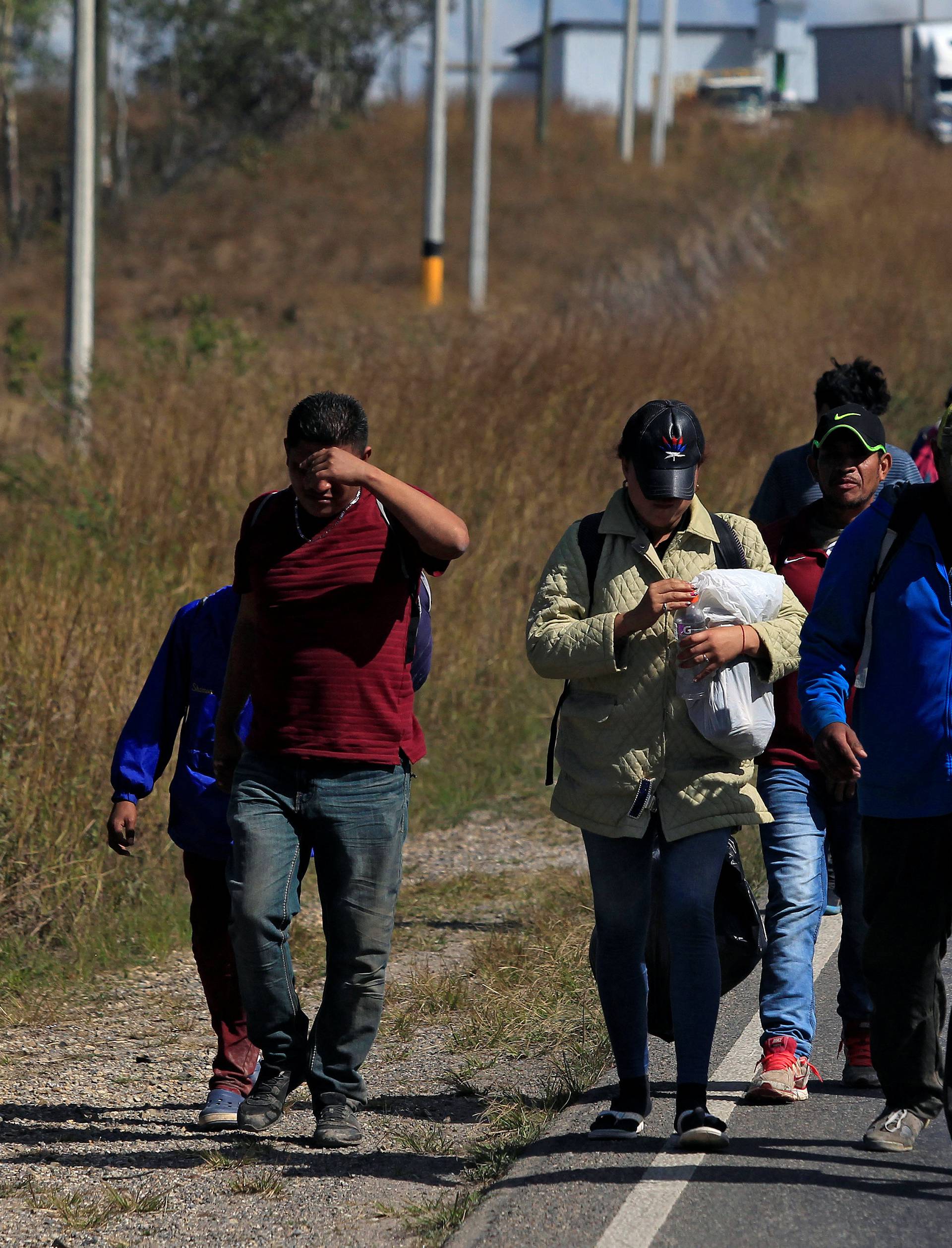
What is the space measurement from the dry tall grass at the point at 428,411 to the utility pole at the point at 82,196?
488 mm

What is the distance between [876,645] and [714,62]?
82888 mm

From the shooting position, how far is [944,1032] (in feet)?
18.3

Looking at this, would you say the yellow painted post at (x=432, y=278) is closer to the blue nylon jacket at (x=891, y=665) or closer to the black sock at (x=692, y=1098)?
the blue nylon jacket at (x=891, y=665)

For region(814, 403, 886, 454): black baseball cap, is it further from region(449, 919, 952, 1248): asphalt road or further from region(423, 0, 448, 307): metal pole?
region(423, 0, 448, 307): metal pole

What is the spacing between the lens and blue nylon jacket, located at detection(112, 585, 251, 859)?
4.96 meters

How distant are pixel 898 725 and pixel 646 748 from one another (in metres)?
0.65

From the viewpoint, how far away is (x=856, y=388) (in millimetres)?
6355

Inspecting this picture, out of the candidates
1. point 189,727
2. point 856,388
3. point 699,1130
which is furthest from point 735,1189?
point 856,388

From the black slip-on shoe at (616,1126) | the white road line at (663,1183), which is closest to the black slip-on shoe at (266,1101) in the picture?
the black slip-on shoe at (616,1126)

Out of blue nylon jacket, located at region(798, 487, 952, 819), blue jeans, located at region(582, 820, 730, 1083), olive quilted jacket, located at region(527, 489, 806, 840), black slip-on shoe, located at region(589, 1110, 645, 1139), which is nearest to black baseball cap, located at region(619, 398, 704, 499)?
olive quilted jacket, located at region(527, 489, 806, 840)

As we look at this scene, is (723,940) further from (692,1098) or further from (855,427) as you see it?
(855,427)

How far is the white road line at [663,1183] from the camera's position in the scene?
399 centimetres

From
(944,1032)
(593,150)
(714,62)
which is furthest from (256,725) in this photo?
(714,62)

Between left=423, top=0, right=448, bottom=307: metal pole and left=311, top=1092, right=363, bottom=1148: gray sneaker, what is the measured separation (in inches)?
752
